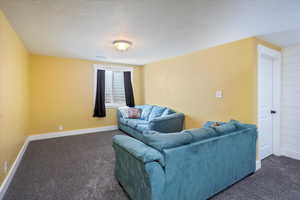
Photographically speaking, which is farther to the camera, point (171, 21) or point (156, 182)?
point (171, 21)

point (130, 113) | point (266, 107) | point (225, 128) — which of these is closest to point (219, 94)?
point (266, 107)

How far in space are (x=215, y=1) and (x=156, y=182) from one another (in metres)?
2.03

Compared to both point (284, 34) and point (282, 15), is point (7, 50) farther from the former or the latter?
point (284, 34)

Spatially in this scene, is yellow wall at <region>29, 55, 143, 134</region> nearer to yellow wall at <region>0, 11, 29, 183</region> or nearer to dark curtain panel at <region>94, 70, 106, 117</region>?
dark curtain panel at <region>94, 70, 106, 117</region>

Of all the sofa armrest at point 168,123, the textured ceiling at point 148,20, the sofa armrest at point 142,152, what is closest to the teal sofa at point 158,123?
the sofa armrest at point 168,123

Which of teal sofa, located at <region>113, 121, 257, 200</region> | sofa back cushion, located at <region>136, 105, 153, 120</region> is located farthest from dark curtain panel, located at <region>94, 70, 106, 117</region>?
teal sofa, located at <region>113, 121, 257, 200</region>

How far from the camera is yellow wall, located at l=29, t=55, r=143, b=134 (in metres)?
4.21

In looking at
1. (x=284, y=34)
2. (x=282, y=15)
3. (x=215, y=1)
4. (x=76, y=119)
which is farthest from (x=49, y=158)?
(x=284, y=34)

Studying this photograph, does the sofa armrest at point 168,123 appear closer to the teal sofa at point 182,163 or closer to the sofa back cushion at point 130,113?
the sofa back cushion at point 130,113

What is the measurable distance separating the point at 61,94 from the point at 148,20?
370 cm

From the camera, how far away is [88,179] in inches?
91.8

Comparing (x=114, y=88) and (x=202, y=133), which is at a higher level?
(x=114, y=88)

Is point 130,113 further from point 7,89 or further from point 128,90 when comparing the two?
point 7,89

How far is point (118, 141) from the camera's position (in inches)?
80.3
